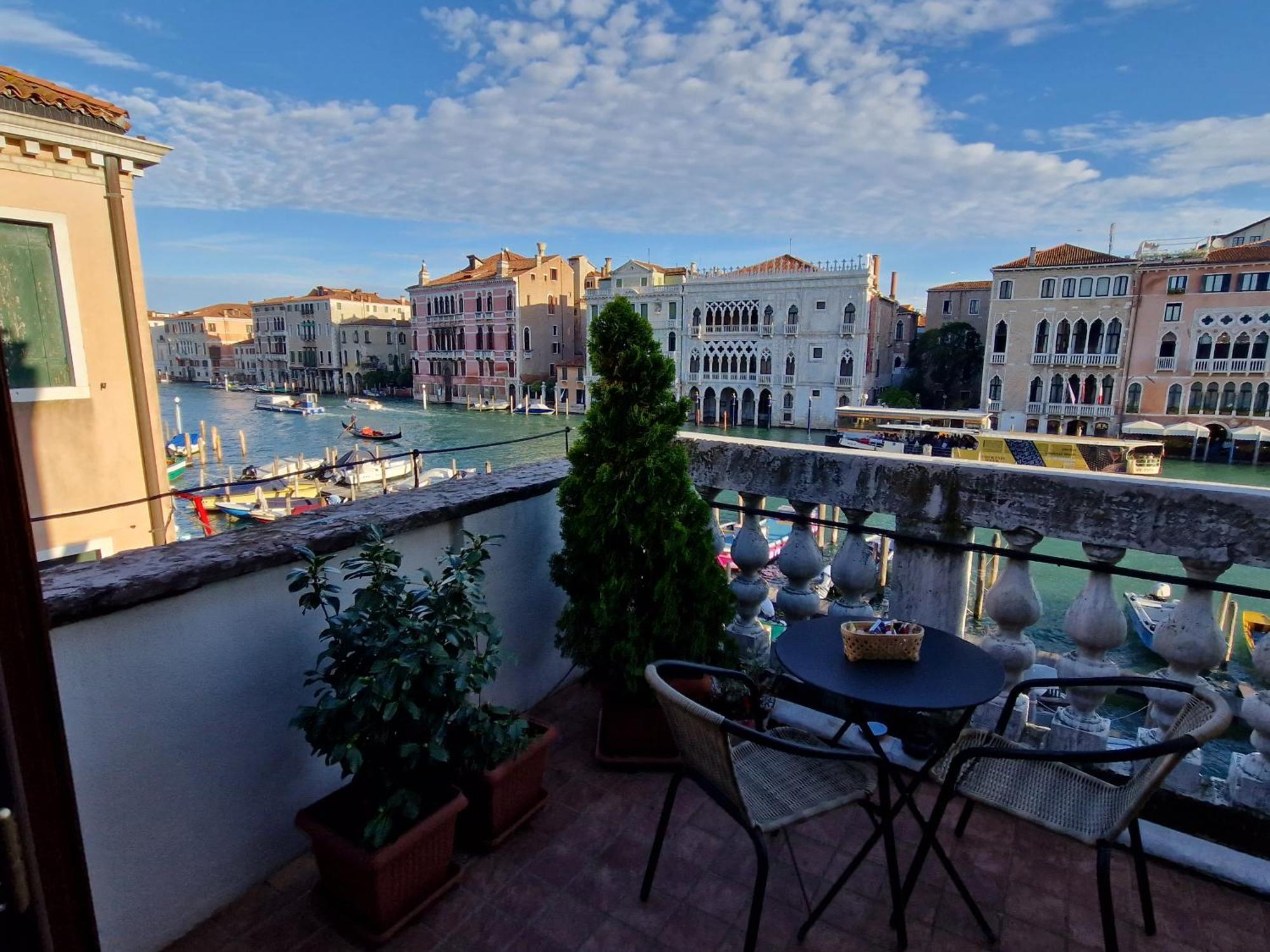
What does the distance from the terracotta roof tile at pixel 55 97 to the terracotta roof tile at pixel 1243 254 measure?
37.2 m

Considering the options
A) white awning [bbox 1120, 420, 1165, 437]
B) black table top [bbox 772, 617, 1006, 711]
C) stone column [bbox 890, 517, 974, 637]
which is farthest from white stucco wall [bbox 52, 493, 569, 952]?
white awning [bbox 1120, 420, 1165, 437]

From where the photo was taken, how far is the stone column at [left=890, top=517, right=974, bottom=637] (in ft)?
A: 7.43

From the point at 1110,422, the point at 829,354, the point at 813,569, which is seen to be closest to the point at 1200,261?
the point at 1110,422

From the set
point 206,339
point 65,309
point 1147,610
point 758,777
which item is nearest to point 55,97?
point 65,309

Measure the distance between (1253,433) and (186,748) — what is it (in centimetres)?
3810

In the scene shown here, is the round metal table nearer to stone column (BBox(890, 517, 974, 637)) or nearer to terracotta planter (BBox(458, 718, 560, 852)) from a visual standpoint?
stone column (BBox(890, 517, 974, 637))

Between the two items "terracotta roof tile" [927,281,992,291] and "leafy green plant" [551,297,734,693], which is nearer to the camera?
"leafy green plant" [551,297,734,693]

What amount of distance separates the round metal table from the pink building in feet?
120

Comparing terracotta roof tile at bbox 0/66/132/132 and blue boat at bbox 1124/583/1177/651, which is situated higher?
terracotta roof tile at bbox 0/66/132/132

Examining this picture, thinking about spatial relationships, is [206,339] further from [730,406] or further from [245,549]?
[245,549]

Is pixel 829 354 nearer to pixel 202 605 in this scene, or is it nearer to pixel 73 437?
pixel 73 437

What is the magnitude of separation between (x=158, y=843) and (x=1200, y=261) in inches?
1503

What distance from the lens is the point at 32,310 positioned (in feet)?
22.6

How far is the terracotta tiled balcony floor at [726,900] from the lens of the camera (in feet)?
5.73
